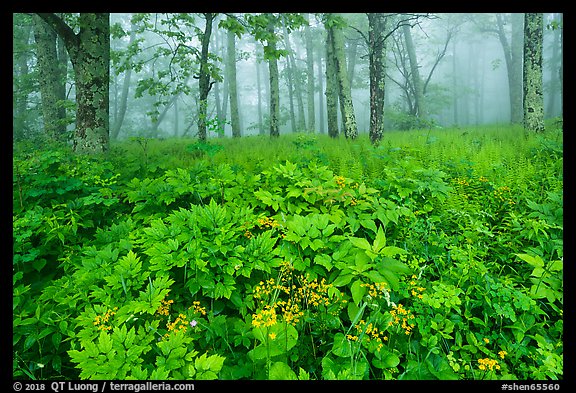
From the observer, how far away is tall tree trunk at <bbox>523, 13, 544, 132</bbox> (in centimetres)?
667

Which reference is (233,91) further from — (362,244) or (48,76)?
(362,244)

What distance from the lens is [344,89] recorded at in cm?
864

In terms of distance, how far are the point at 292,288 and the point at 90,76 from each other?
6.04 metres

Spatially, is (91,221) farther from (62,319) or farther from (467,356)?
(467,356)

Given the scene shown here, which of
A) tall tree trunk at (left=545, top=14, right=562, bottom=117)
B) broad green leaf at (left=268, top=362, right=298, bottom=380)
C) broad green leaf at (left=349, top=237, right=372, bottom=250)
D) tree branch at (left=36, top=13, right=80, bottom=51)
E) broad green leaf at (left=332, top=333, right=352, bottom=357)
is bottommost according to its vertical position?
broad green leaf at (left=268, top=362, right=298, bottom=380)

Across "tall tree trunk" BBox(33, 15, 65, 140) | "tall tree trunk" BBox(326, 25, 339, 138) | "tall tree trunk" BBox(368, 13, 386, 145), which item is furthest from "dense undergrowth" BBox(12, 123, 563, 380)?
"tall tree trunk" BBox(33, 15, 65, 140)

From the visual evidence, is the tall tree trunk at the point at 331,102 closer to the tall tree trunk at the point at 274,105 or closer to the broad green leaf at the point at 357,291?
the tall tree trunk at the point at 274,105

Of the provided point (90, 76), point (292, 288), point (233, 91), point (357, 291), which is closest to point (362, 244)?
point (357, 291)

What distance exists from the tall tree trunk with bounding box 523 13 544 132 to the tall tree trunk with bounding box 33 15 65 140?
47.3 feet

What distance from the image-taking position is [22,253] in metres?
2.90

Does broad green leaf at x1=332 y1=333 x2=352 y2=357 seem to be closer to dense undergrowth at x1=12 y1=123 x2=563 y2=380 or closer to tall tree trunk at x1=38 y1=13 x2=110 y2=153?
dense undergrowth at x1=12 y1=123 x2=563 y2=380
